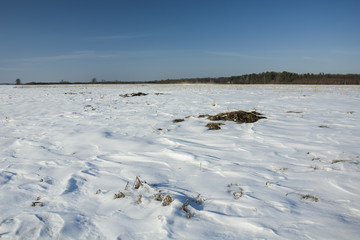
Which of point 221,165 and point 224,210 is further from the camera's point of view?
point 221,165

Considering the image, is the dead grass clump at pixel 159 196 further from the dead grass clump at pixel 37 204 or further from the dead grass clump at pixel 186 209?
the dead grass clump at pixel 37 204

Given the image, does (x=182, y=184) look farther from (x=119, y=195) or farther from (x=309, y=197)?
(x=309, y=197)

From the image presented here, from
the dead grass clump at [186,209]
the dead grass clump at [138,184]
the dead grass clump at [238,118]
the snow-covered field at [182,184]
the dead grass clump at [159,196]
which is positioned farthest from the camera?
the dead grass clump at [238,118]

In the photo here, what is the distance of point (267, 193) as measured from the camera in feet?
8.63

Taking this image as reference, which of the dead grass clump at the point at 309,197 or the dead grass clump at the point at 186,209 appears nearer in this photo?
the dead grass clump at the point at 186,209

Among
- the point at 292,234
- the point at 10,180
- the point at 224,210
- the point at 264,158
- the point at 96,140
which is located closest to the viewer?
the point at 292,234

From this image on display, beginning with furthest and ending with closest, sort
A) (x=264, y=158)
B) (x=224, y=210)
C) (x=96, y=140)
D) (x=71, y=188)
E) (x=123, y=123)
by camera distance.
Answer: (x=123, y=123)
(x=96, y=140)
(x=264, y=158)
(x=71, y=188)
(x=224, y=210)

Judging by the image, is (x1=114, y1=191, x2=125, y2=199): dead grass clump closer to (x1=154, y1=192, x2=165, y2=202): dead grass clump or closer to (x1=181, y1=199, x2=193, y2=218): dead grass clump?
(x1=154, y1=192, x2=165, y2=202): dead grass clump

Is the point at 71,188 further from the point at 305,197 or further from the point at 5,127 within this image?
the point at 5,127

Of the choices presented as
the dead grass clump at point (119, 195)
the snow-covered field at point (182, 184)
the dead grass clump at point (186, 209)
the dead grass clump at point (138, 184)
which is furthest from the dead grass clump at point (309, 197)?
the dead grass clump at point (119, 195)

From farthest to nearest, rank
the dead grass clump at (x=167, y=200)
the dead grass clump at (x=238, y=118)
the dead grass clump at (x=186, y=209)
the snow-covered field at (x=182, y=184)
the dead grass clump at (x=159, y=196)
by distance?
1. the dead grass clump at (x=238, y=118)
2. the dead grass clump at (x=159, y=196)
3. the dead grass clump at (x=167, y=200)
4. the dead grass clump at (x=186, y=209)
5. the snow-covered field at (x=182, y=184)

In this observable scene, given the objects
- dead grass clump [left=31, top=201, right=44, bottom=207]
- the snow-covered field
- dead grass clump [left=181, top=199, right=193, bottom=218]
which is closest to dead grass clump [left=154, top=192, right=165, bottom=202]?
the snow-covered field

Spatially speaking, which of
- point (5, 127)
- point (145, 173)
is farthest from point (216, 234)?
point (5, 127)

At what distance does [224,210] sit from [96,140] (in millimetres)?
3584
